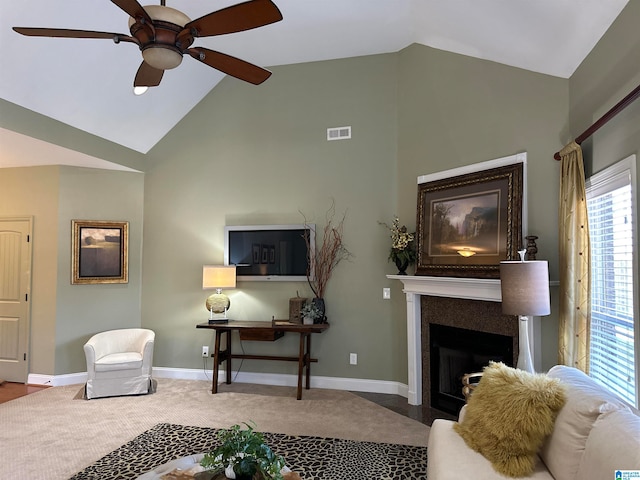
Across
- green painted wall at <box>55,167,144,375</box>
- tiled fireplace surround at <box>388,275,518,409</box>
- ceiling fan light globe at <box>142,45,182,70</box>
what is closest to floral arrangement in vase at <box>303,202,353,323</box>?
tiled fireplace surround at <box>388,275,518,409</box>

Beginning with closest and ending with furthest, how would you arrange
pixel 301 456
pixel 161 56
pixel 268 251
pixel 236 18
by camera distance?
pixel 236 18 < pixel 161 56 < pixel 301 456 < pixel 268 251

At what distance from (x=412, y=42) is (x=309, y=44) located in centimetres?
113

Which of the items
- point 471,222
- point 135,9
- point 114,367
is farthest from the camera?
point 114,367

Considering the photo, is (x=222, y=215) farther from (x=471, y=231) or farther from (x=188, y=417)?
(x=471, y=231)

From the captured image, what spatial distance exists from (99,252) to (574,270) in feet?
16.7

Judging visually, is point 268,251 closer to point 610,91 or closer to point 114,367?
point 114,367

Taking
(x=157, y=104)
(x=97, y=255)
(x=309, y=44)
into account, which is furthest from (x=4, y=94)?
(x=309, y=44)

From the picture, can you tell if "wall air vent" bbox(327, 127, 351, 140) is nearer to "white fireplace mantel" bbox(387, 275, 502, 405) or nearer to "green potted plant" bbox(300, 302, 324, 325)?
"white fireplace mantel" bbox(387, 275, 502, 405)

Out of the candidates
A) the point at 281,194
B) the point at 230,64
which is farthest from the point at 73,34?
the point at 281,194

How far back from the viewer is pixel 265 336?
449 centimetres

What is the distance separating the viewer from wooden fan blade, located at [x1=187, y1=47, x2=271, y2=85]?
2.25 m

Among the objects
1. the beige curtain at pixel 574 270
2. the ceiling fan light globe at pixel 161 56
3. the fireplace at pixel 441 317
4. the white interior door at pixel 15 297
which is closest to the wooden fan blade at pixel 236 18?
the ceiling fan light globe at pixel 161 56

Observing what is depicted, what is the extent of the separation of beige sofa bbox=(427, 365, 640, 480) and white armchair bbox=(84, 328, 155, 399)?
344 centimetres

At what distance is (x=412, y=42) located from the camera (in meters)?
4.38
